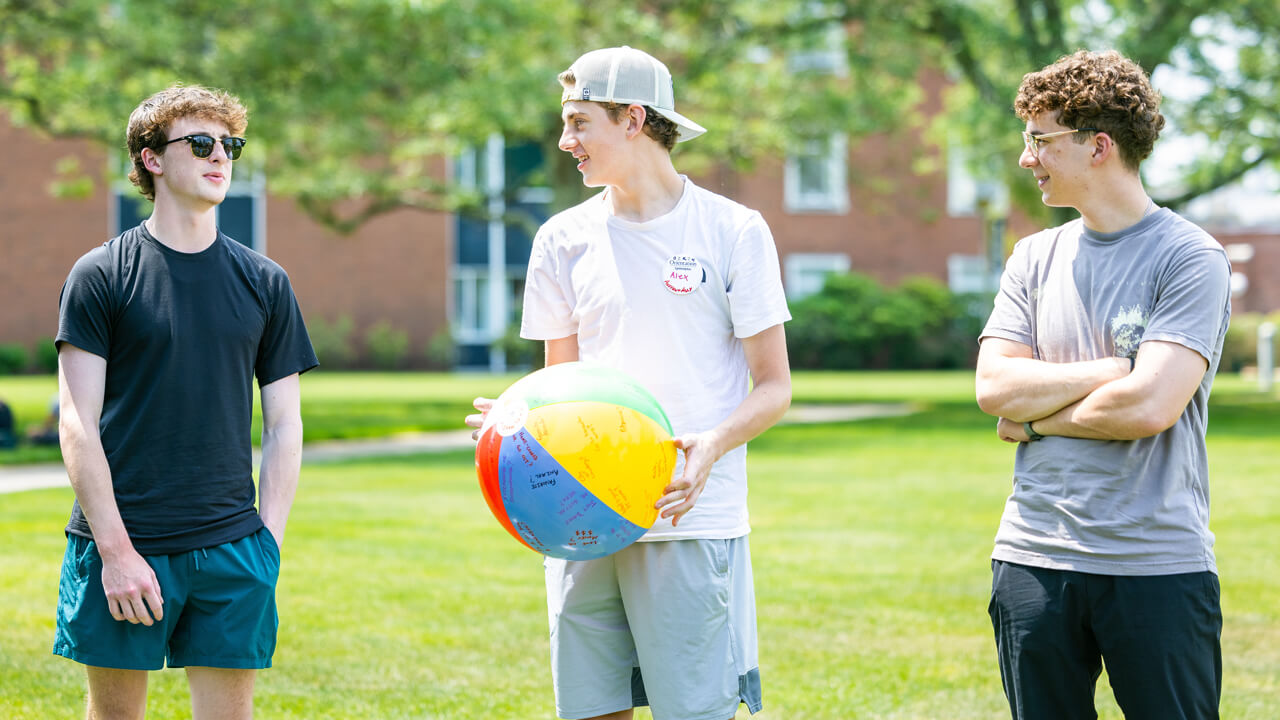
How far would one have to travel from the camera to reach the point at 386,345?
127 ft

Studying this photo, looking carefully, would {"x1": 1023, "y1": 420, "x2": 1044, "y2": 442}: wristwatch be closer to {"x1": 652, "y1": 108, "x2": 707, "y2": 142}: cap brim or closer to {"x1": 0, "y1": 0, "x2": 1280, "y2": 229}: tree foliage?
{"x1": 652, "y1": 108, "x2": 707, "y2": 142}: cap brim

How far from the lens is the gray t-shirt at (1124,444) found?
10.6 feet

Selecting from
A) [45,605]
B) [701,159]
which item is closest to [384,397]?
[701,159]

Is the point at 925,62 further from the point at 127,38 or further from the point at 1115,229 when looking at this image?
the point at 1115,229

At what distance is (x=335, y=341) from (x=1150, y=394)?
36.3m

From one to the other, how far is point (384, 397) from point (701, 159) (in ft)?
26.3

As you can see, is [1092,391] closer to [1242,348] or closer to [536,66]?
[536,66]

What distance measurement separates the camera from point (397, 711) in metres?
5.50

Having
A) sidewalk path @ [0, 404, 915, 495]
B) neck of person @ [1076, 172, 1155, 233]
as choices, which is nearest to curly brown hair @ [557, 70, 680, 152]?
neck of person @ [1076, 172, 1155, 233]

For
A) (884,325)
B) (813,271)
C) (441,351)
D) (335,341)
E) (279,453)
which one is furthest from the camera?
(813,271)

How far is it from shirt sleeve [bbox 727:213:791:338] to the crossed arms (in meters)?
0.60

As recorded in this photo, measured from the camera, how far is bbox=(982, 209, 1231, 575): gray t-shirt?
322 cm

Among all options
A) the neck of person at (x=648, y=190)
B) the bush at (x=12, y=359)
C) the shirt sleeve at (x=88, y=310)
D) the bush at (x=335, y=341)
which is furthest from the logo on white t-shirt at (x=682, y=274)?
the bush at (x=12, y=359)

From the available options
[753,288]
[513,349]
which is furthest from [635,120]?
[513,349]
